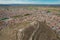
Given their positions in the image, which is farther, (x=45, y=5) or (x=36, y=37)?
(x=45, y=5)

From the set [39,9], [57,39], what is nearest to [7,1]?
[39,9]

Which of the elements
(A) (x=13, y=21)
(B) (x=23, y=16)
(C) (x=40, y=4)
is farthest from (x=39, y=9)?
(A) (x=13, y=21)

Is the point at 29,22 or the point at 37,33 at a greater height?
→ the point at 29,22

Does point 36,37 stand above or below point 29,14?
below

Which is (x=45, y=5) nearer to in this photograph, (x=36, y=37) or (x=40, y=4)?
(x=40, y=4)

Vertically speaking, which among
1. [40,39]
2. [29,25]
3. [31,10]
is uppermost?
[31,10]
